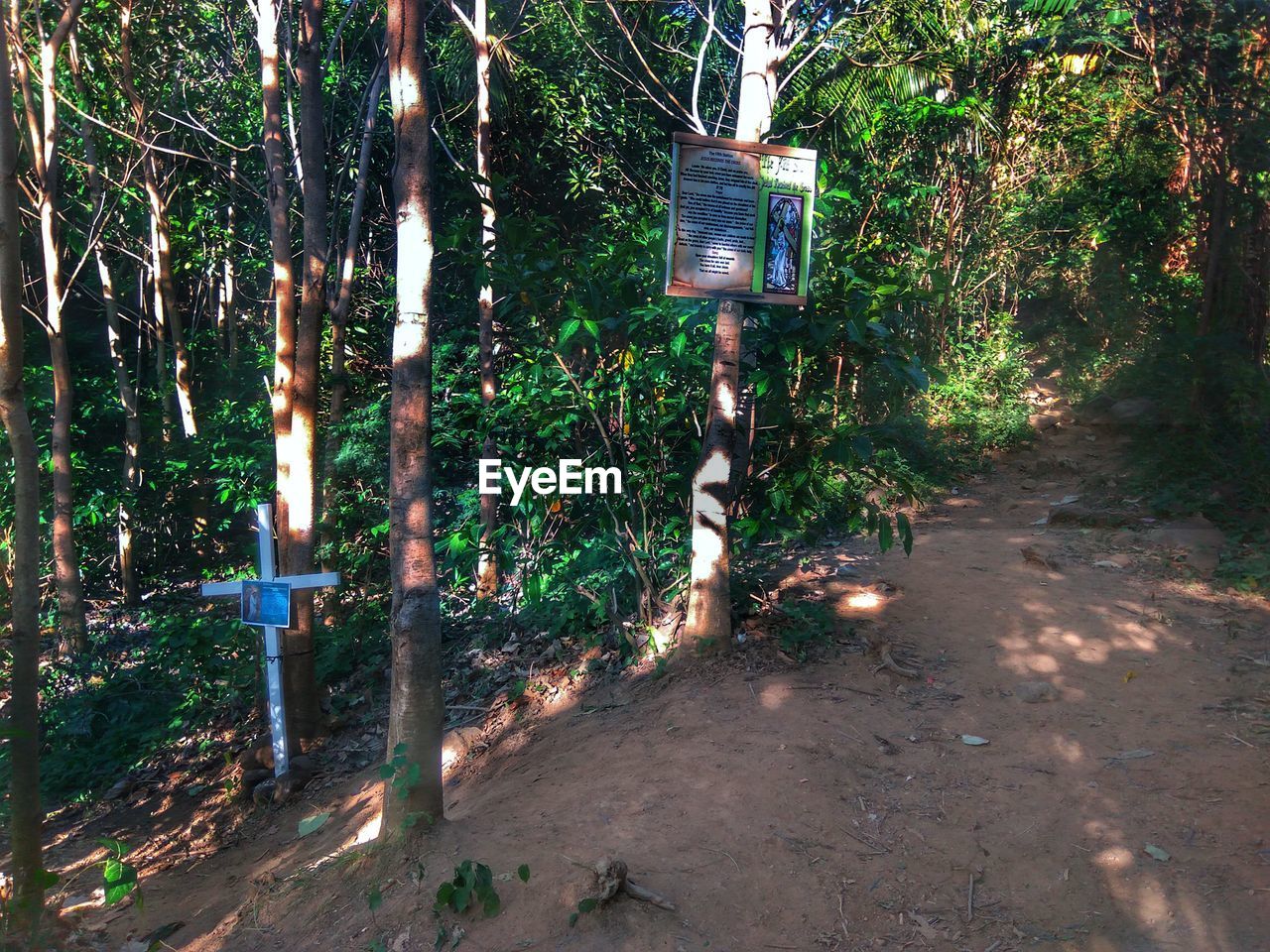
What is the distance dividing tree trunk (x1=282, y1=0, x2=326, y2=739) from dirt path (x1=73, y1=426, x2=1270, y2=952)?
139cm

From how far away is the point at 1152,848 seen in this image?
3.98 metres

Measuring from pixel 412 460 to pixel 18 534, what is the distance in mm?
1876

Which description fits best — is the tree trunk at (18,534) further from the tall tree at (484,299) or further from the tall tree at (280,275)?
the tall tree at (484,299)

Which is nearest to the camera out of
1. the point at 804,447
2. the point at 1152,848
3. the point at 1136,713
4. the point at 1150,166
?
the point at 1152,848

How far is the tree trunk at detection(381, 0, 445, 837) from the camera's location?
4215mm

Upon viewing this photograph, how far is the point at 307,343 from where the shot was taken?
23.9 ft

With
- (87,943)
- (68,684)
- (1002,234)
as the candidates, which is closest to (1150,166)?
(1002,234)

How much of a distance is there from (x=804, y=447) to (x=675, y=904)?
297cm

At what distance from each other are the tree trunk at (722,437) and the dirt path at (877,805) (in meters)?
0.34

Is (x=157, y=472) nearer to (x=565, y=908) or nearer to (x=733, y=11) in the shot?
(x=733, y=11)

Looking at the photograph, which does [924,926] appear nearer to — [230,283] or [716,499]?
[716,499]

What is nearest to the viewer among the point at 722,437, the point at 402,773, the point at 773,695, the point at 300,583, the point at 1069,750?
the point at 402,773

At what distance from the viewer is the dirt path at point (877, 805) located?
3.70 m

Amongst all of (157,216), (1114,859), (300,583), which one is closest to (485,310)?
(157,216)
